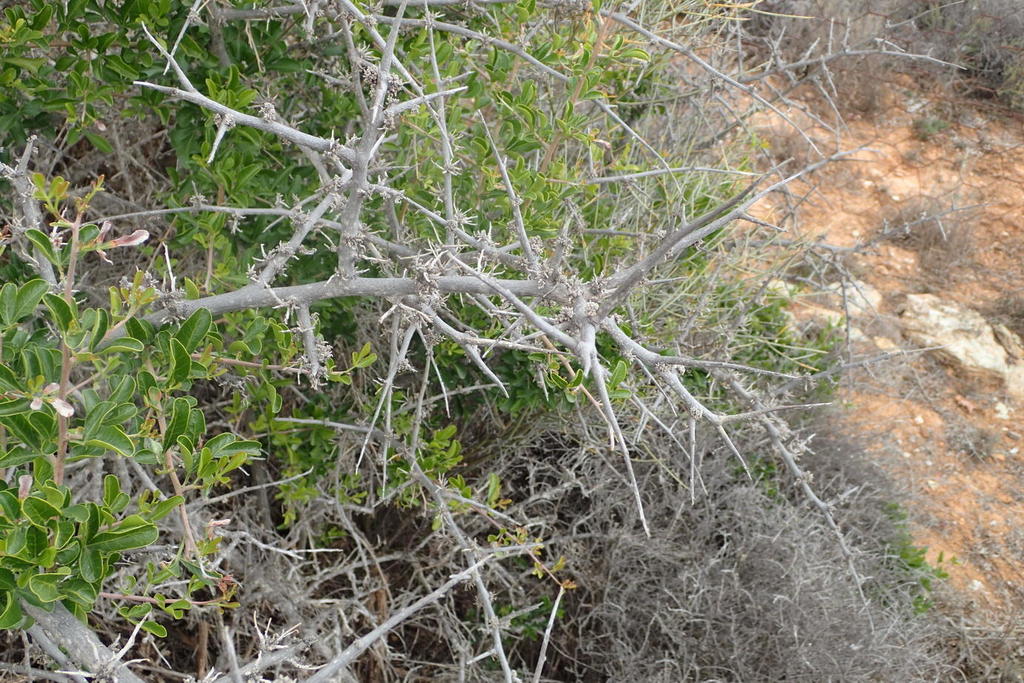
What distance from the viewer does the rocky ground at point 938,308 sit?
13.5ft

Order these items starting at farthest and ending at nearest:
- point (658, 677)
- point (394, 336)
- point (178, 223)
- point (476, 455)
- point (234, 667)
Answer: point (476, 455)
point (658, 677)
point (178, 223)
point (394, 336)
point (234, 667)

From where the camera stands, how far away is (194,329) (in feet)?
4.32

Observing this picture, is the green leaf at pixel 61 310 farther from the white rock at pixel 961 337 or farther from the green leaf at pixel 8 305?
the white rock at pixel 961 337

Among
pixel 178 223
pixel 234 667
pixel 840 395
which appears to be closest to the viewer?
pixel 234 667

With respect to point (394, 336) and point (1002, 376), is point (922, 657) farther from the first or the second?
point (1002, 376)

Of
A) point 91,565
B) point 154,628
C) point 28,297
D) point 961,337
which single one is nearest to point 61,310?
point 28,297

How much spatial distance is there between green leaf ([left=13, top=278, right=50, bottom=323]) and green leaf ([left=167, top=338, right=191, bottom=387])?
19 centimetres

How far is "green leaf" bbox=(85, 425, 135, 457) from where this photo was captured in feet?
3.67

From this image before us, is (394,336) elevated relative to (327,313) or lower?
elevated

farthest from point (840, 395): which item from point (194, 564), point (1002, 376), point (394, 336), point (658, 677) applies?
point (194, 564)

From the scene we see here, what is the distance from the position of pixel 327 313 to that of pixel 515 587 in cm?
115

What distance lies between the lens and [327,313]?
2.16m

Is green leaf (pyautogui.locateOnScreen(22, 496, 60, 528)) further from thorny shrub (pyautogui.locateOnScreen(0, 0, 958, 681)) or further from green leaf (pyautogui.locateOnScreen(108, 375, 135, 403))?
green leaf (pyautogui.locateOnScreen(108, 375, 135, 403))

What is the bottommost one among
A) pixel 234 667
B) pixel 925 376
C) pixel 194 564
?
pixel 925 376
